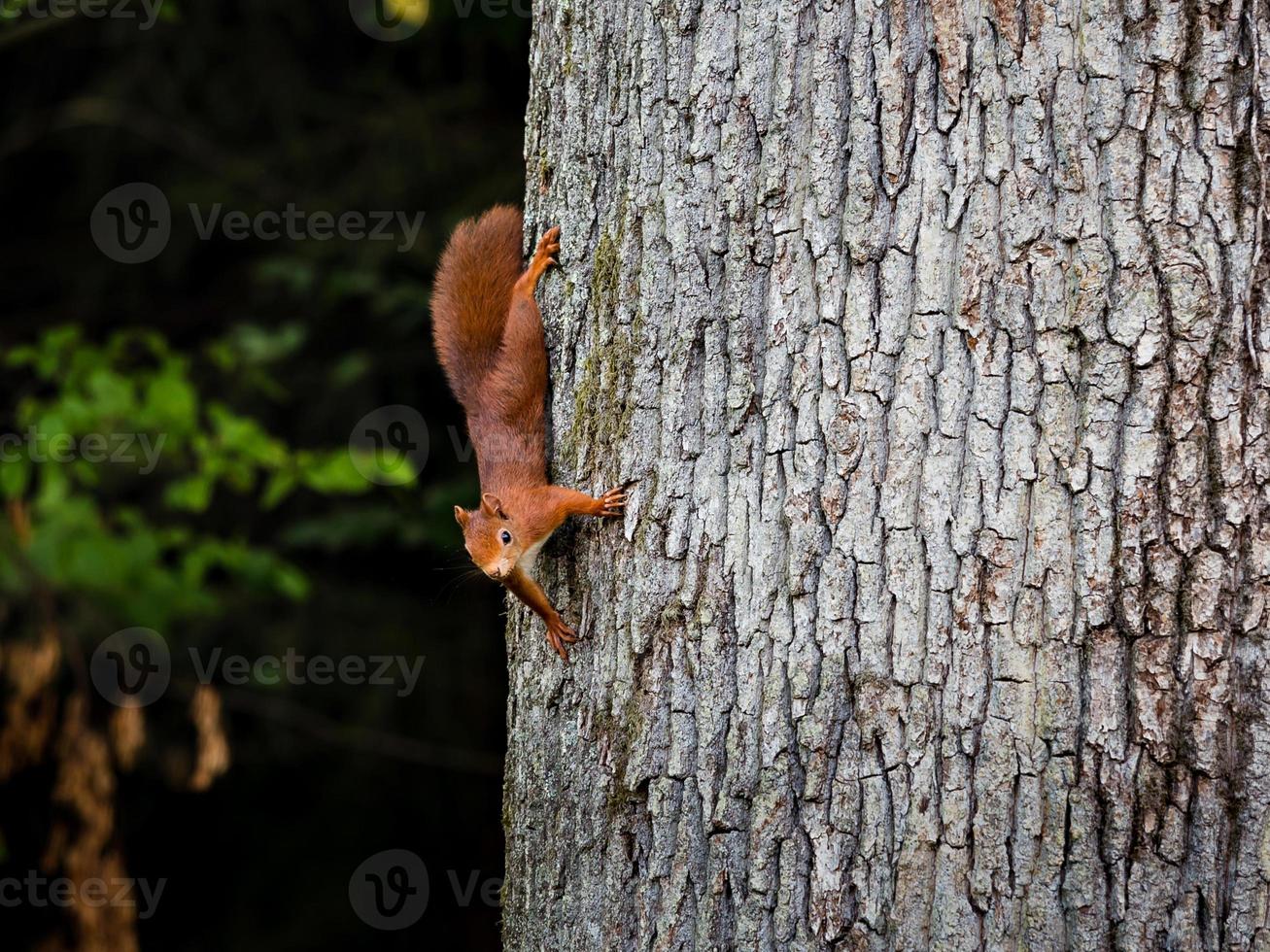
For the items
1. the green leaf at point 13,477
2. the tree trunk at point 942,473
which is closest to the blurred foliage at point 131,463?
the green leaf at point 13,477

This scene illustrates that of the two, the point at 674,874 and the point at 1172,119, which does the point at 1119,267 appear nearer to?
the point at 1172,119

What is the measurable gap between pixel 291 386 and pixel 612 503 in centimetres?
392

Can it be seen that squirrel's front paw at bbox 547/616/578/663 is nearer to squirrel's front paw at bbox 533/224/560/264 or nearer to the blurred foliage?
squirrel's front paw at bbox 533/224/560/264

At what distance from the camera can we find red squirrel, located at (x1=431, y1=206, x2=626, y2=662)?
1.98 metres

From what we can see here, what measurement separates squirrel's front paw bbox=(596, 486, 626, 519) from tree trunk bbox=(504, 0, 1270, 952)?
1.1 inches

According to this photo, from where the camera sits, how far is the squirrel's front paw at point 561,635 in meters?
1.98

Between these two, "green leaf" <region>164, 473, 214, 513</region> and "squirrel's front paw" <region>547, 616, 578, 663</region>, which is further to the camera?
"green leaf" <region>164, 473, 214, 513</region>

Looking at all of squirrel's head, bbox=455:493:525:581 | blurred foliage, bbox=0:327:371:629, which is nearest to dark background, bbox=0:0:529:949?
blurred foliage, bbox=0:327:371:629

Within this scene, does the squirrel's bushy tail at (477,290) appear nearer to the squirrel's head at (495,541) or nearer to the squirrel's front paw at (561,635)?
the squirrel's head at (495,541)

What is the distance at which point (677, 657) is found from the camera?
183 cm

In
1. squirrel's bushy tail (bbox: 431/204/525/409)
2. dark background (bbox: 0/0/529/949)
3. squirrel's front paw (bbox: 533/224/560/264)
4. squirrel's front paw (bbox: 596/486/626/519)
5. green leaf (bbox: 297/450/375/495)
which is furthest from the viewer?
dark background (bbox: 0/0/529/949)

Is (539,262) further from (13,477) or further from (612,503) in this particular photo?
(13,477)

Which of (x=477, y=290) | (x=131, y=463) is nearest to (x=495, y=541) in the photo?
(x=477, y=290)

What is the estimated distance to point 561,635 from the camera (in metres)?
1.99
